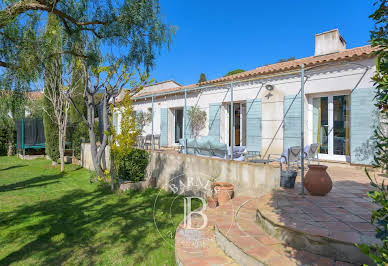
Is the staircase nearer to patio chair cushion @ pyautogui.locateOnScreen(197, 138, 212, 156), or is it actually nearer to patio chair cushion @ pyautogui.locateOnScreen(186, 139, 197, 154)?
patio chair cushion @ pyautogui.locateOnScreen(197, 138, 212, 156)

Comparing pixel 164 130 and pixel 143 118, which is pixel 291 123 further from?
pixel 143 118

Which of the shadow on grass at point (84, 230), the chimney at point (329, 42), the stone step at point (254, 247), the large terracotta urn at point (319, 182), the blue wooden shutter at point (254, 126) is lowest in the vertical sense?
the shadow on grass at point (84, 230)

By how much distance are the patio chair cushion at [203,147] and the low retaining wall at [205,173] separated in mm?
354

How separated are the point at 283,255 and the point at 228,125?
7.75 m

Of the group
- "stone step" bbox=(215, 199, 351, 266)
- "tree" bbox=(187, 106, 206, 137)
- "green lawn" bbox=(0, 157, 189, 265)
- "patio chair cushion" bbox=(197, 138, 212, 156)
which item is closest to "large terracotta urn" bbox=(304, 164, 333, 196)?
"stone step" bbox=(215, 199, 351, 266)

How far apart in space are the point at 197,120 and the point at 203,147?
4.61 meters

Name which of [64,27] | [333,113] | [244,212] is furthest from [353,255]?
[333,113]

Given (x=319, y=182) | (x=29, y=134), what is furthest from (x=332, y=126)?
(x=29, y=134)

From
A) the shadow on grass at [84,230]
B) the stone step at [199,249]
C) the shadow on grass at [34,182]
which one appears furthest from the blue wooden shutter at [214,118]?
the stone step at [199,249]

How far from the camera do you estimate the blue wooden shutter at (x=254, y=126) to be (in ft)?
30.4

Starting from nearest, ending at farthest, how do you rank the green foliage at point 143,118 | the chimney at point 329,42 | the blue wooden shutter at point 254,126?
the blue wooden shutter at point 254,126
the chimney at point 329,42
the green foliage at point 143,118

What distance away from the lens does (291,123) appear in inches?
325

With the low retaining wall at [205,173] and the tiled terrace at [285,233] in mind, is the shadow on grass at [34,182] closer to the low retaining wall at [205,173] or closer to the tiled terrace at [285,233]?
the low retaining wall at [205,173]

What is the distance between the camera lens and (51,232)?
421cm
